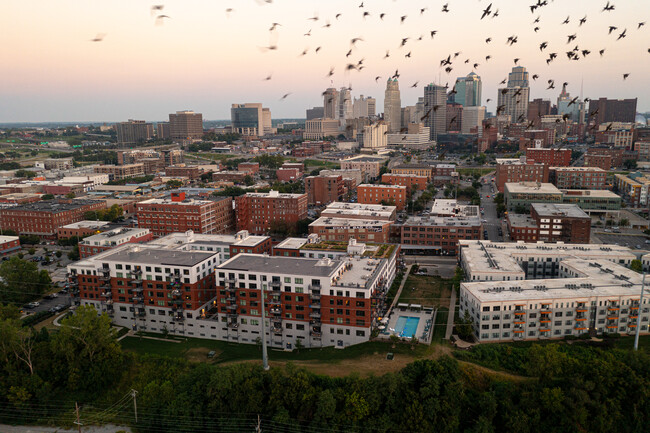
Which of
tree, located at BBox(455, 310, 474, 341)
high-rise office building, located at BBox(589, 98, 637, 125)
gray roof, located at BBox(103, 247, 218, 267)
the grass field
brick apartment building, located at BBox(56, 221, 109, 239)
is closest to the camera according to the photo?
tree, located at BBox(455, 310, 474, 341)

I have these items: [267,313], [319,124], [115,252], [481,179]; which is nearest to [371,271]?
[267,313]

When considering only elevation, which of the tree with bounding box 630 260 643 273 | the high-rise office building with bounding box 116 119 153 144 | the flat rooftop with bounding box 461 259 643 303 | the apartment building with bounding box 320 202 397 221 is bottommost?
the tree with bounding box 630 260 643 273

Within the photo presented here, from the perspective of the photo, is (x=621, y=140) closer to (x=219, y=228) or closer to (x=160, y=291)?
(x=219, y=228)

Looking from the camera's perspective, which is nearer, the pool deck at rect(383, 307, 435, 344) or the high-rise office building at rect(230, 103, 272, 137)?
the pool deck at rect(383, 307, 435, 344)

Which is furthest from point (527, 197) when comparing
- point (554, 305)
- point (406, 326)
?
point (406, 326)

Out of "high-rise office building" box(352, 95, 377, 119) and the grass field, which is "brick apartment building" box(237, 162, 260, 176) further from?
"high-rise office building" box(352, 95, 377, 119)

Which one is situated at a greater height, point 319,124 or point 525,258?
point 319,124

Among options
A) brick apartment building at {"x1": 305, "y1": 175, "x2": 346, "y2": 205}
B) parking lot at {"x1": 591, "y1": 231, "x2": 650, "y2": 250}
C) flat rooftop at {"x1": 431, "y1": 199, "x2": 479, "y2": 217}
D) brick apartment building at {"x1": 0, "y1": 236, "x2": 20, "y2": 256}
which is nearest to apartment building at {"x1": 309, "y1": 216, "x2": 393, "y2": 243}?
flat rooftop at {"x1": 431, "y1": 199, "x2": 479, "y2": 217}
